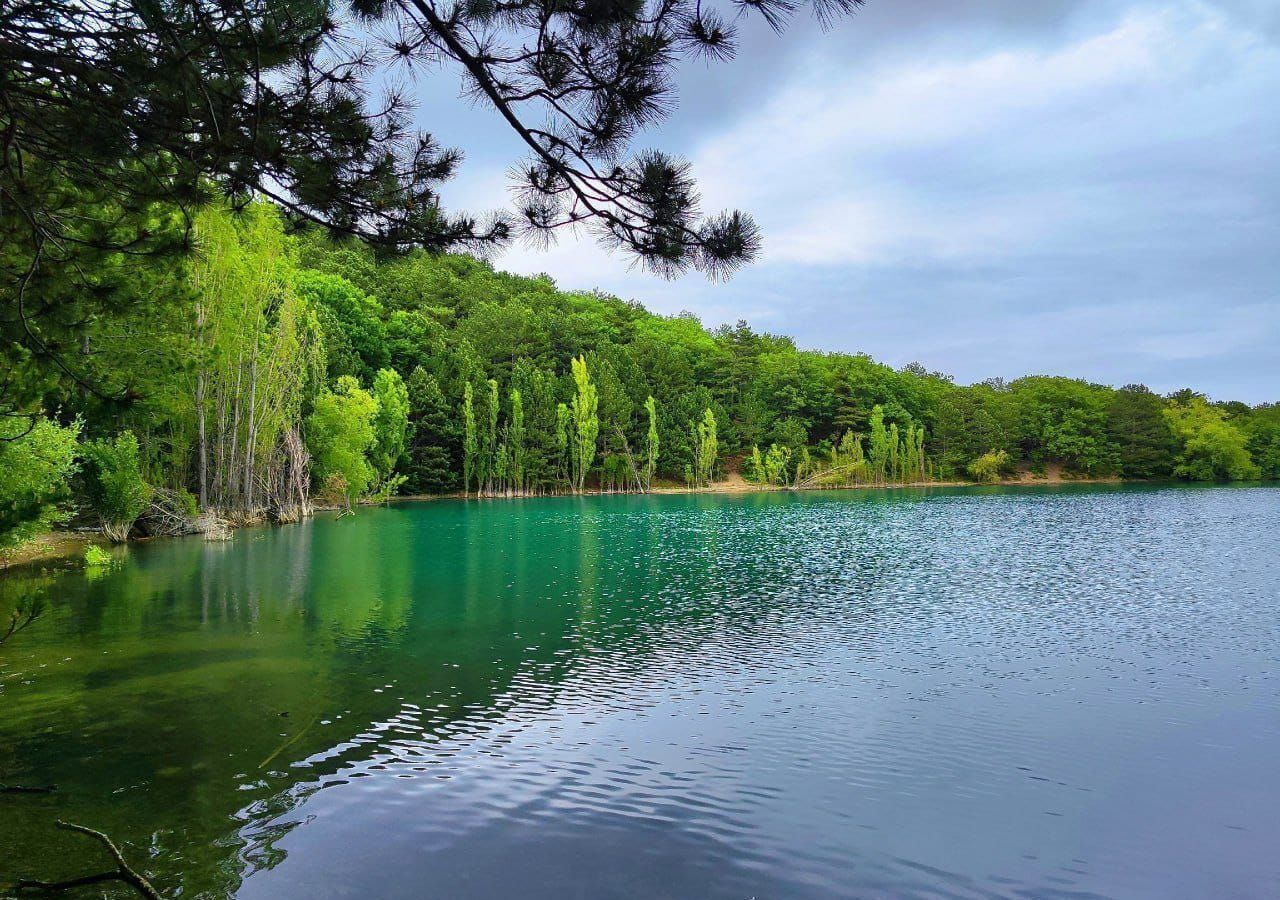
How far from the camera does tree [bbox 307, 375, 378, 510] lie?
99.6ft

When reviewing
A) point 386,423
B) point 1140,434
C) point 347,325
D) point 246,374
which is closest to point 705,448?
point 386,423

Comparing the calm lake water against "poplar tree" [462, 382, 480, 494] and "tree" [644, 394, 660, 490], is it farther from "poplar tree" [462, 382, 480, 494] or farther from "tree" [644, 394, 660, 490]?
"tree" [644, 394, 660, 490]

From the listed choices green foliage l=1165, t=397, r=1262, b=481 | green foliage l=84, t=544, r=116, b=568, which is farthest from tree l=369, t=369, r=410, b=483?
green foliage l=1165, t=397, r=1262, b=481

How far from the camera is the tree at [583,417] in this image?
48.0 m

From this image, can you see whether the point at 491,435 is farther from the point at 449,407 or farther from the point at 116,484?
the point at 116,484

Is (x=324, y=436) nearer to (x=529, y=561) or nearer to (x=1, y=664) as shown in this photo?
(x=529, y=561)

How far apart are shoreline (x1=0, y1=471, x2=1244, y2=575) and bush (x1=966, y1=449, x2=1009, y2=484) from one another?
1.87 ft

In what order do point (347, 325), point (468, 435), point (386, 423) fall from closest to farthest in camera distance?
point (386, 423), point (347, 325), point (468, 435)

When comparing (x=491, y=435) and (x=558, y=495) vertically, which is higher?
(x=491, y=435)

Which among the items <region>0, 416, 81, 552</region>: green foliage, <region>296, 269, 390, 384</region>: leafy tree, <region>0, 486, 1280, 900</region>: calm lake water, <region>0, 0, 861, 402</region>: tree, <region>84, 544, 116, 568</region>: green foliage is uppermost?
<region>296, 269, 390, 384</region>: leafy tree

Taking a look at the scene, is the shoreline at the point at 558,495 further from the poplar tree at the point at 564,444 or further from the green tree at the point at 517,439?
the poplar tree at the point at 564,444

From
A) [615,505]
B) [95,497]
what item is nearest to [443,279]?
[615,505]

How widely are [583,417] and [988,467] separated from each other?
33120 millimetres

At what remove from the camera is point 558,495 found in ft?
161
